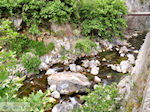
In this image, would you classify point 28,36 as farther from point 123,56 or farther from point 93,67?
point 123,56

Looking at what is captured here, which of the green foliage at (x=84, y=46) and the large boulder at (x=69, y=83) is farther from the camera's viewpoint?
the green foliage at (x=84, y=46)

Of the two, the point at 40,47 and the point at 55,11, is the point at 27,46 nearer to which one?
the point at 40,47

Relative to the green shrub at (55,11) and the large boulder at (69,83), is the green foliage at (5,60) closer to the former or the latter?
the large boulder at (69,83)

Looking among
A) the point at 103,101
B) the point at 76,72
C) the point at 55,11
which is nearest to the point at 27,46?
the point at 55,11

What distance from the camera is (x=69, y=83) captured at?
6.35 m

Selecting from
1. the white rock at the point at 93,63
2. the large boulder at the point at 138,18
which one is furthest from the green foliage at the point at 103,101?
the large boulder at the point at 138,18

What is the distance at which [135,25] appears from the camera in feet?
57.8

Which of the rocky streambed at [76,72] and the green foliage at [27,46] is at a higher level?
the green foliage at [27,46]

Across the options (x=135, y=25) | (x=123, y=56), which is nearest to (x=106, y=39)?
(x=123, y=56)

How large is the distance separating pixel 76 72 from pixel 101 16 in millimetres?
5389

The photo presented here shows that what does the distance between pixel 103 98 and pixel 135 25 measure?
16.4 meters

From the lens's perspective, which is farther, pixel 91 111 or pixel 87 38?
pixel 87 38

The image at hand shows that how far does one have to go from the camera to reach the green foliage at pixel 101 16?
35.0 ft

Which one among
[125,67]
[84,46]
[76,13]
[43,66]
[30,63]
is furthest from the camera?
[76,13]
